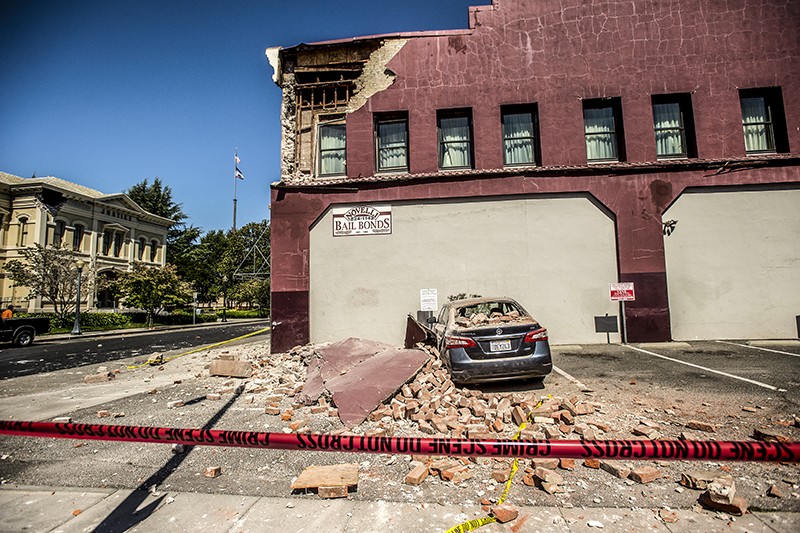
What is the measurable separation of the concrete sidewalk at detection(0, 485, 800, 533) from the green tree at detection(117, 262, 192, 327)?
31.5 m

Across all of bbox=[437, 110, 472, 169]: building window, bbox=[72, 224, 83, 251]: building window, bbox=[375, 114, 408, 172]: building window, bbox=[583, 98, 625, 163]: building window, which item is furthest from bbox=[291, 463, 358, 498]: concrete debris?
bbox=[72, 224, 83, 251]: building window

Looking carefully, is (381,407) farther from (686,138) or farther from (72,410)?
(686,138)

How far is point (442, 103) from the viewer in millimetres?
12227

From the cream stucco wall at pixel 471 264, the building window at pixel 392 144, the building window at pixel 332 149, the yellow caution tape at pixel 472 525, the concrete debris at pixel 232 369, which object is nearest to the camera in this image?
the yellow caution tape at pixel 472 525

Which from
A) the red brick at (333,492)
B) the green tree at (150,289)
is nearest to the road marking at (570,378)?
the red brick at (333,492)

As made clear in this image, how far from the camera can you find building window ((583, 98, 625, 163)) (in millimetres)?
12031

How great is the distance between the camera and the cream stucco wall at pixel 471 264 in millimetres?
11312

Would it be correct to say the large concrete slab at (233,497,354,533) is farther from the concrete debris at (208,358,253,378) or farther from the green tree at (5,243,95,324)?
the green tree at (5,243,95,324)

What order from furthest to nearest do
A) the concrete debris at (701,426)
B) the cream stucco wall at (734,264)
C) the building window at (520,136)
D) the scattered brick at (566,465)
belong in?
the building window at (520,136) → the cream stucco wall at (734,264) → the concrete debris at (701,426) → the scattered brick at (566,465)

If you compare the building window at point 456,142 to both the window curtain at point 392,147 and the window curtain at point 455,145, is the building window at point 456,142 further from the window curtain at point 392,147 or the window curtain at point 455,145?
the window curtain at point 392,147

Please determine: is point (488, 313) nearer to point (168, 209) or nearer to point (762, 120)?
point (762, 120)

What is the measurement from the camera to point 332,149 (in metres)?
12.8

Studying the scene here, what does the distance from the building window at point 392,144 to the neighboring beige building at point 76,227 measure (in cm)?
3439

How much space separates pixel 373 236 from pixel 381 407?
6942 mm
